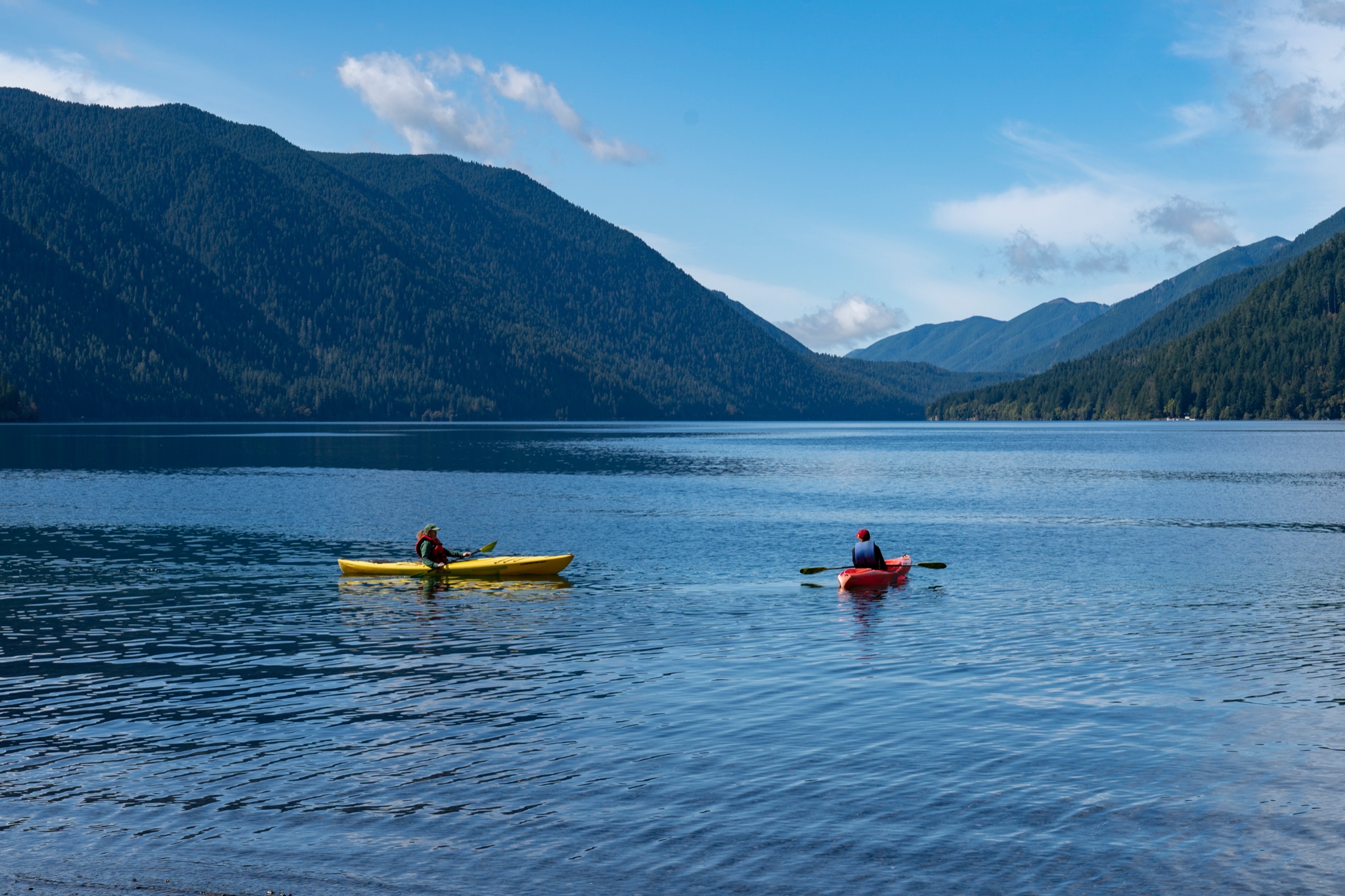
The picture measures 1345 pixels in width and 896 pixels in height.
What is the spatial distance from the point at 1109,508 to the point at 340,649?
227 feet

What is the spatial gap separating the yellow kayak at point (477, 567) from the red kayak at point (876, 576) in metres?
11.9

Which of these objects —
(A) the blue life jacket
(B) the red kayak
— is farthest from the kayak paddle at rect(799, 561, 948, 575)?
(A) the blue life jacket

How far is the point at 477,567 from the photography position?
50.0 metres

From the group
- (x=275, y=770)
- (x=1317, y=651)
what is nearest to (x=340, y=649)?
(x=275, y=770)

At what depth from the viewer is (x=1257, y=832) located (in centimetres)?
1806

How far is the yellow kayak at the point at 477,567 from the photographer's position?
162 ft

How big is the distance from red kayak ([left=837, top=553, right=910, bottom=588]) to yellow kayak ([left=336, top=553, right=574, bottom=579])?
1186 centimetres

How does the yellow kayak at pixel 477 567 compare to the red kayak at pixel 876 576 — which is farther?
the yellow kayak at pixel 477 567

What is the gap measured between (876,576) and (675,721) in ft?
76.9

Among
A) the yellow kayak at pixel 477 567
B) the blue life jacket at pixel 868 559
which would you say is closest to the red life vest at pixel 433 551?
the yellow kayak at pixel 477 567

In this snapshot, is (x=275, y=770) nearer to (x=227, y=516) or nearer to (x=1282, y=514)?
(x=227, y=516)

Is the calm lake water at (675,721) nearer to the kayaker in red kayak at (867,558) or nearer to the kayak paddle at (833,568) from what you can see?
the kayak paddle at (833,568)

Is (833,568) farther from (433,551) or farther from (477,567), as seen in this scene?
(433,551)

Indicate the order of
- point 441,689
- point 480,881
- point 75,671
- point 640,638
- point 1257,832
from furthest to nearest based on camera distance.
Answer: point 640,638 → point 75,671 → point 441,689 → point 1257,832 → point 480,881
